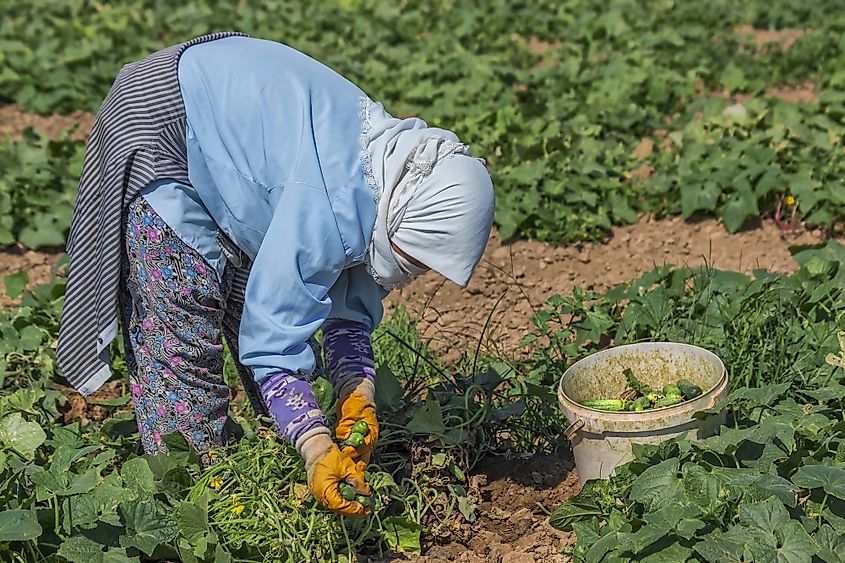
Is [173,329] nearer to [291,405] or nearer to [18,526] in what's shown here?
[291,405]

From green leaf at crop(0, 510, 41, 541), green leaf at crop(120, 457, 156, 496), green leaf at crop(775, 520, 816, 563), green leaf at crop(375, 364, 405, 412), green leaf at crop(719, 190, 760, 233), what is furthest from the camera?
green leaf at crop(719, 190, 760, 233)

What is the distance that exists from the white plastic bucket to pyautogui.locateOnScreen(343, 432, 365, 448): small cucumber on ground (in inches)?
24.3

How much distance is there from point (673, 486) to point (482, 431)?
77 centimetres

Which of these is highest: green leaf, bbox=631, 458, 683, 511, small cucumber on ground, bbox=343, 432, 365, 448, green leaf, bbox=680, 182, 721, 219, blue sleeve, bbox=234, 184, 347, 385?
blue sleeve, bbox=234, 184, 347, 385

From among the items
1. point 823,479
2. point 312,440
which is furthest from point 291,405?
point 823,479

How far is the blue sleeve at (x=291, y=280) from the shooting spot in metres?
2.40

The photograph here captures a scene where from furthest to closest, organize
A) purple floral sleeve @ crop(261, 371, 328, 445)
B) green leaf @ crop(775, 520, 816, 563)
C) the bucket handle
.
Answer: the bucket handle
purple floral sleeve @ crop(261, 371, 328, 445)
green leaf @ crop(775, 520, 816, 563)

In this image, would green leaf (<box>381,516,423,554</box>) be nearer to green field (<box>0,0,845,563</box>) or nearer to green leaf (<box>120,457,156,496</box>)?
green field (<box>0,0,845,563</box>)

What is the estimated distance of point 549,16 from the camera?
845cm

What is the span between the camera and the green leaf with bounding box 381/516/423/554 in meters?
2.87

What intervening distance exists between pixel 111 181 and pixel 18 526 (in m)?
0.86

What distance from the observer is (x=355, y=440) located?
2.57 meters

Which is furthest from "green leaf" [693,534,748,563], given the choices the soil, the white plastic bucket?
the soil

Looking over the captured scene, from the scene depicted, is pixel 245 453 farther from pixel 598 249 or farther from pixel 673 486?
pixel 598 249
